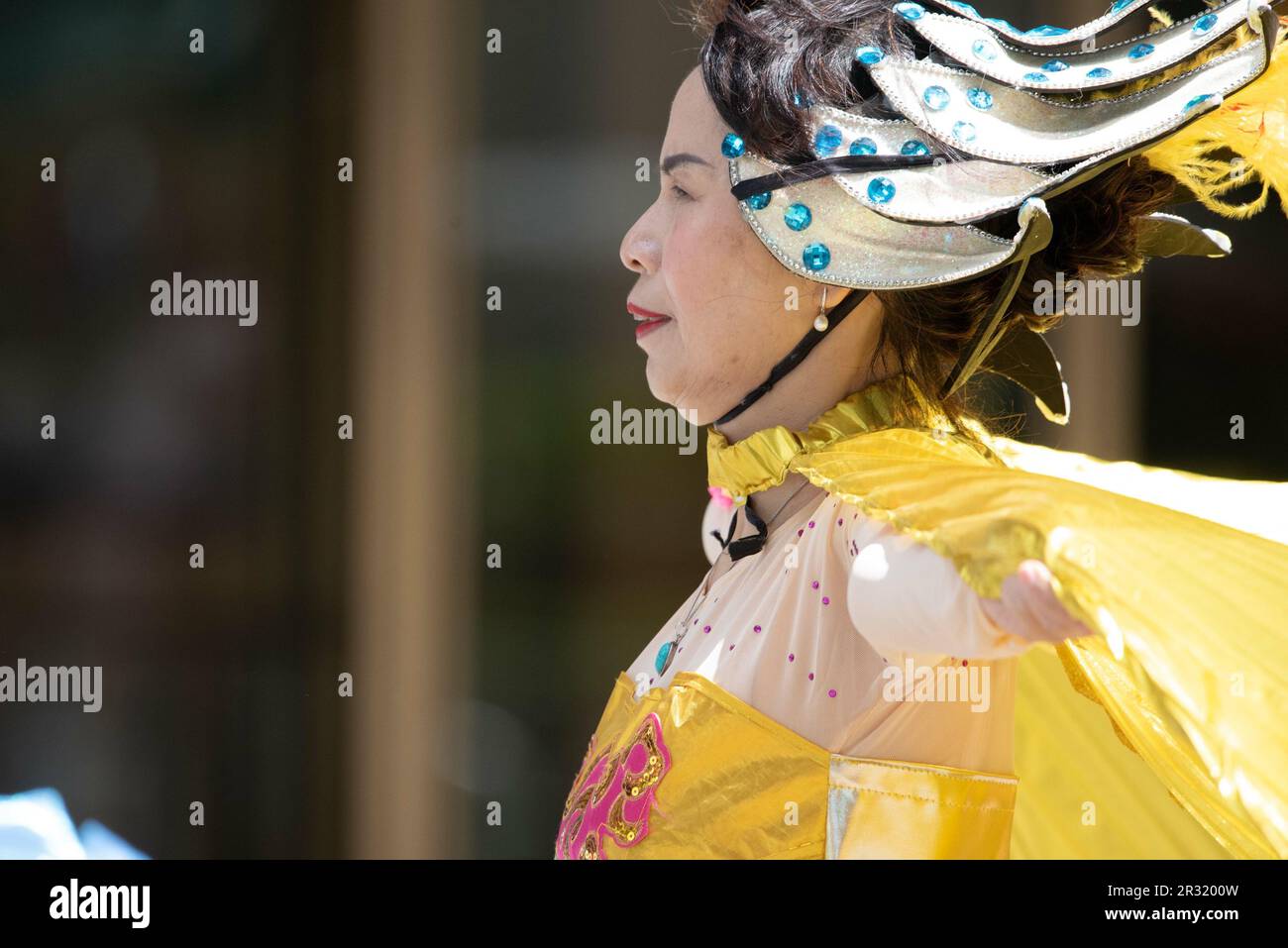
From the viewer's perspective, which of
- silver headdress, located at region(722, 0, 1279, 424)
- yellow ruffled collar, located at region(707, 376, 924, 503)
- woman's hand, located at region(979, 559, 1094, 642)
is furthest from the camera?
yellow ruffled collar, located at region(707, 376, 924, 503)

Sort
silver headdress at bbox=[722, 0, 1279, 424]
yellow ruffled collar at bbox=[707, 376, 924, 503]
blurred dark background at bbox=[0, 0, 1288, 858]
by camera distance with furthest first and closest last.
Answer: blurred dark background at bbox=[0, 0, 1288, 858], yellow ruffled collar at bbox=[707, 376, 924, 503], silver headdress at bbox=[722, 0, 1279, 424]

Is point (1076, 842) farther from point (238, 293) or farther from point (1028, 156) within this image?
point (238, 293)

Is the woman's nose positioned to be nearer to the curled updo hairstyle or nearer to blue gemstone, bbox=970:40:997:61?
the curled updo hairstyle

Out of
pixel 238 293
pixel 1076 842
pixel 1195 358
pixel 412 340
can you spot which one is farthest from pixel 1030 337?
pixel 238 293

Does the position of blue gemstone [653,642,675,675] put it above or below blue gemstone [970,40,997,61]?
below

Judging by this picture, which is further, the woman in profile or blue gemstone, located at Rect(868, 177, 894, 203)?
blue gemstone, located at Rect(868, 177, 894, 203)

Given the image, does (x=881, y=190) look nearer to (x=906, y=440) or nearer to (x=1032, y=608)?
(x=906, y=440)

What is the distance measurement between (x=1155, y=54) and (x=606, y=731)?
75 centimetres

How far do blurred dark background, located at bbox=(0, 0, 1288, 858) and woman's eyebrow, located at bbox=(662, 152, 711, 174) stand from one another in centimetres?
146

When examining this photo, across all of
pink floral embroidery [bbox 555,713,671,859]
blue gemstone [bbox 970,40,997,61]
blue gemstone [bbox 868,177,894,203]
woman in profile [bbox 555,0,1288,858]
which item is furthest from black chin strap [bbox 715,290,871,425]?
pink floral embroidery [bbox 555,713,671,859]

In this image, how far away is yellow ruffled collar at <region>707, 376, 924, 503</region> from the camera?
118 cm

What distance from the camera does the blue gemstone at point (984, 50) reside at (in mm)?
1136

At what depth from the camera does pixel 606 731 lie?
Answer: 127 cm

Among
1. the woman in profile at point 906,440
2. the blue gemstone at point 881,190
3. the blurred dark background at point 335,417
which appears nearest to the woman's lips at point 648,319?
the woman in profile at point 906,440
